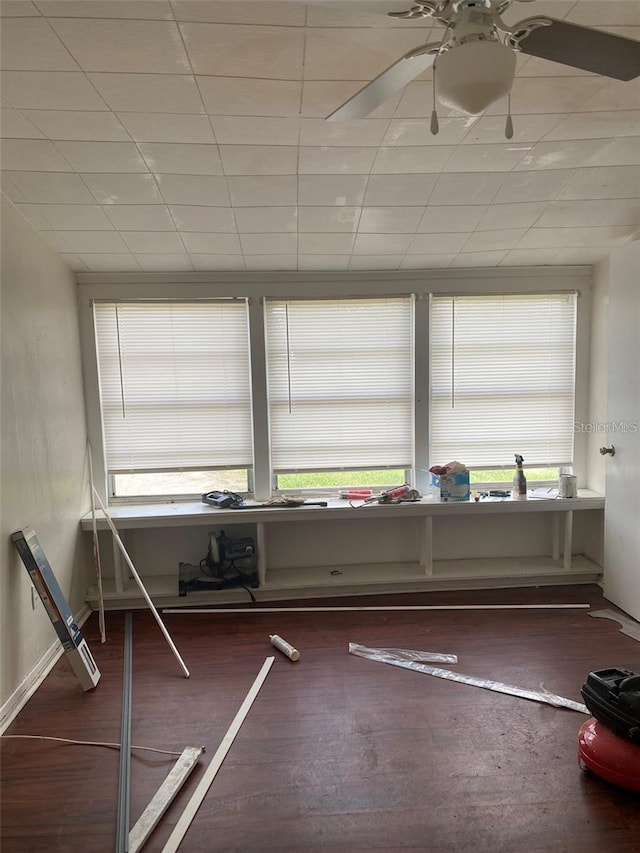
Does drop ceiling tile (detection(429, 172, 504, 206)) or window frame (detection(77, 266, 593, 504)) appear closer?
drop ceiling tile (detection(429, 172, 504, 206))

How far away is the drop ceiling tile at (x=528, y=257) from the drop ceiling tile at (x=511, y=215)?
1.31 feet

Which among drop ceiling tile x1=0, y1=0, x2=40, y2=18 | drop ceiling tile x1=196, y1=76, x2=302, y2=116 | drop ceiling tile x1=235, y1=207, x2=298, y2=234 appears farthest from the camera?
drop ceiling tile x1=235, y1=207, x2=298, y2=234

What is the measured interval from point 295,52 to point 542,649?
3.19 m

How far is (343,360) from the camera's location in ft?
12.0

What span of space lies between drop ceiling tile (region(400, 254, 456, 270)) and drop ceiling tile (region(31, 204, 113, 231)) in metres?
2.05

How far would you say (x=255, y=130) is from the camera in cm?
204

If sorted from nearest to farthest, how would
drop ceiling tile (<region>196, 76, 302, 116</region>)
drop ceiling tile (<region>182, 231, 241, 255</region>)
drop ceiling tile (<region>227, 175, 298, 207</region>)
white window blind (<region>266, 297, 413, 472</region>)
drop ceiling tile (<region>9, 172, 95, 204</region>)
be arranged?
drop ceiling tile (<region>196, 76, 302, 116</region>) < drop ceiling tile (<region>9, 172, 95, 204</region>) < drop ceiling tile (<region>227, 175, 298, 207</region>) < drop ceiling tile (<region>182, 231, 241, 255</region>) < white window blind (<region>266, 297, 413, 472</region>)

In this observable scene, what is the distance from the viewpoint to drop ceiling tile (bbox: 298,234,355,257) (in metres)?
3.00

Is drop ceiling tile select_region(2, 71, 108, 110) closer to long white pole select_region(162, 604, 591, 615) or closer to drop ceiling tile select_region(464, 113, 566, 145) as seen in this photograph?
drop ceiling tile select_region(464, 113, 566, 145)

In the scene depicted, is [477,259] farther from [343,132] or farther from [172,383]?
[172,383]

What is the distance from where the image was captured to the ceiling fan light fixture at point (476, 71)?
44.6 inches

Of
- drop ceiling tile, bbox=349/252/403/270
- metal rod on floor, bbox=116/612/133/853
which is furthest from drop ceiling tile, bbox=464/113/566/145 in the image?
metal rod on floor, bbox=116/612/133/853

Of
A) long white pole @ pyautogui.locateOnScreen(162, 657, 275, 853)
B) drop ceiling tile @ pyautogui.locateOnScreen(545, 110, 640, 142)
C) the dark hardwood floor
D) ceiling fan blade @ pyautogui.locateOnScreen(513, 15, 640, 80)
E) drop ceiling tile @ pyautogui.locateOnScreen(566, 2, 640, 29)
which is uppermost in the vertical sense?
drop ceiling tile @ pyautogui.locateOnScreen(566, 2, 640, 29)

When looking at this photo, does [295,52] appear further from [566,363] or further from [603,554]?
[603,554]
